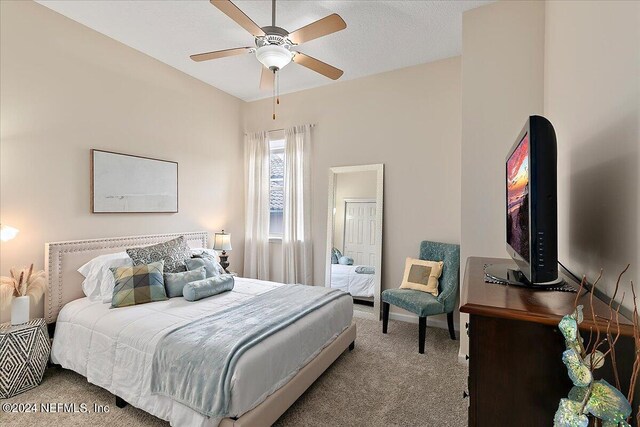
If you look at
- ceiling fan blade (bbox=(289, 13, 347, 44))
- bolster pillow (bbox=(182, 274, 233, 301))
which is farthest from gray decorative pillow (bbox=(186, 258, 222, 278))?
ceiling fan blade (bbox=(289, 13, 347, 44))

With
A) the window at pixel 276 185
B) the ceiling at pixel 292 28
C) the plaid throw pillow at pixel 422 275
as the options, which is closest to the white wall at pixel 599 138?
the ceiling at pixel 292 28

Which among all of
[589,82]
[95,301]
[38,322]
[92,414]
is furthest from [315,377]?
[589,82]

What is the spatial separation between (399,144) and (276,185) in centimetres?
194

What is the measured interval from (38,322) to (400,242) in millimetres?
3542

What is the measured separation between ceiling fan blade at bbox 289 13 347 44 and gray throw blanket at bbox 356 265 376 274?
8.82 ft

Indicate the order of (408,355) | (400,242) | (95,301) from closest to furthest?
(95,301)
(408,355)
(400,242)

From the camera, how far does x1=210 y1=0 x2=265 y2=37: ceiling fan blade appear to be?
1.87 meters

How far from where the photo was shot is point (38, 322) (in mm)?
2365

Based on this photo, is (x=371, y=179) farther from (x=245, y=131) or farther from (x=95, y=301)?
(x=95, y=301)

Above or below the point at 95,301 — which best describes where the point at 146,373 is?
below

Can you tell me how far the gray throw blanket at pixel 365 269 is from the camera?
3.86 metres

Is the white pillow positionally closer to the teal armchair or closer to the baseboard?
the teal armchair

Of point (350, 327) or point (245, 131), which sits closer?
point (350, 327)

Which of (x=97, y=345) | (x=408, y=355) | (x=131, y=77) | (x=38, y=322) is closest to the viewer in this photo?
(x=97, y=345)
